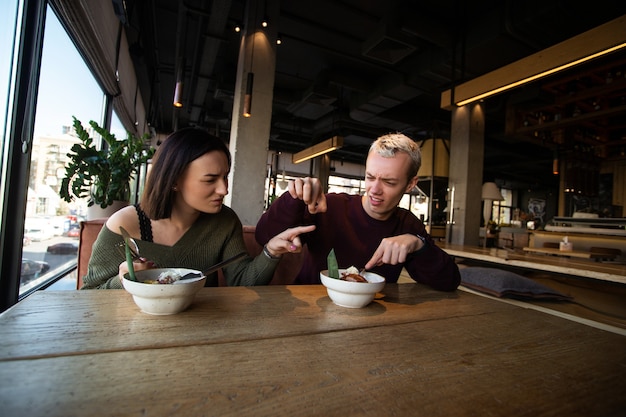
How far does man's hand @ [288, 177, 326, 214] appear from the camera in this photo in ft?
4.00

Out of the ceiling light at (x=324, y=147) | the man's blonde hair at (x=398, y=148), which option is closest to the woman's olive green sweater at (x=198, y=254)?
the man's blonde hair at (x=398, y=148)

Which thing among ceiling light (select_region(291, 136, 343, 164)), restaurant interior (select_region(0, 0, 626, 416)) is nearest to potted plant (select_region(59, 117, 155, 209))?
restaurant interior (select_region(0, 0, 626, 416))

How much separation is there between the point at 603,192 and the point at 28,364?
1196cm

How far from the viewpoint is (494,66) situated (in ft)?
16.3

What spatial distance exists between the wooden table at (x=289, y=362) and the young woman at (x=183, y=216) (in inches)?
12.2

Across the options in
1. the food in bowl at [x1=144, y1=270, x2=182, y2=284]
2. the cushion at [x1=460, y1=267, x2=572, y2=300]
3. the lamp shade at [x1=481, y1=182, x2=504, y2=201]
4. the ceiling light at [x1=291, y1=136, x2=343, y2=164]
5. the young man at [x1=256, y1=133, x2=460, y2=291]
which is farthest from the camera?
the ceiling light at [x1=291, y1=136, x2=343, y2=164]

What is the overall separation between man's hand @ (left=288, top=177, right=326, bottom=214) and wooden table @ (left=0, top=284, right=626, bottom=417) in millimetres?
423

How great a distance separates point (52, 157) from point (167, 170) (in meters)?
2.35

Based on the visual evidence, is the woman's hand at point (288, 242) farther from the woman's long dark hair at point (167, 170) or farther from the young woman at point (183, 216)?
the woman's long dark hair at point (167, 170)

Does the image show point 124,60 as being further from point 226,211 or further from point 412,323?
point 412,323

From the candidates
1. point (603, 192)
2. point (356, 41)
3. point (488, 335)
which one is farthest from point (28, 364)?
point (603, 192)

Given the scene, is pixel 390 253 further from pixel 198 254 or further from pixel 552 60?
pixel 552 60

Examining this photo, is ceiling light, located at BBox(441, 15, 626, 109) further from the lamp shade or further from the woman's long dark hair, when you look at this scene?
the lamp shade

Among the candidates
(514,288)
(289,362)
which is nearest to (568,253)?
(514,288)
